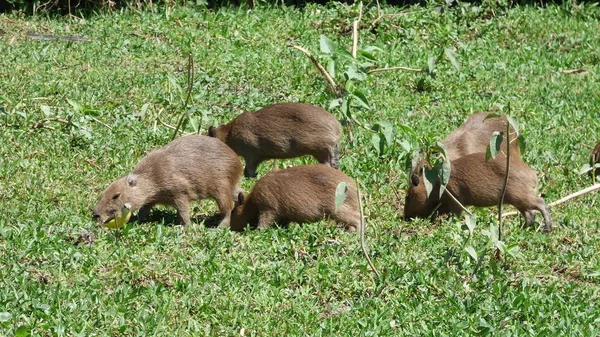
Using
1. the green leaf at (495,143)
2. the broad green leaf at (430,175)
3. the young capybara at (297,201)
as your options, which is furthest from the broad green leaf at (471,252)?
the young capybara at (297,201)

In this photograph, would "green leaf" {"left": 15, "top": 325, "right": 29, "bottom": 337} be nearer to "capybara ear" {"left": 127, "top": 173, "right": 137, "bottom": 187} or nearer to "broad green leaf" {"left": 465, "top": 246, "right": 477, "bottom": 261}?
"capybara ear" {"left": 127, "top": 173, "right": 137, "bottom": 187}

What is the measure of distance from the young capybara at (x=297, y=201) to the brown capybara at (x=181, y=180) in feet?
0.60

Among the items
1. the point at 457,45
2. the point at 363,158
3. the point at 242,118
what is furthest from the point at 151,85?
the point at 457,45

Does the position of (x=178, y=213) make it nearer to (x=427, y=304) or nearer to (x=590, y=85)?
(x=427, y=304)

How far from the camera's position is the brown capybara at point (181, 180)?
7559 mm

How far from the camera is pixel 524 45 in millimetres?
12859

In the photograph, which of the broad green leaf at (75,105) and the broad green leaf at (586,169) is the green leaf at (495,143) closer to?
the broad green leaf at (586,169)

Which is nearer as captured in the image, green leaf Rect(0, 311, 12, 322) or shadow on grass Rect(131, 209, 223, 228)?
green leaf Rect(0, 311, 12, 322)

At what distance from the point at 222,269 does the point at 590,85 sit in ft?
21.2

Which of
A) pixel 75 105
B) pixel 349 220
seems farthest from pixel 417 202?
pixel 75 105

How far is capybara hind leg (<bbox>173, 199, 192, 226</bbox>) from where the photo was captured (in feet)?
24.8

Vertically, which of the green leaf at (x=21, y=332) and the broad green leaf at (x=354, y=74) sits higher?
the broad green leaf at (x=354, y=74)

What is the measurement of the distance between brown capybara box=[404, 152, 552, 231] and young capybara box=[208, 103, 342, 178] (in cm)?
101

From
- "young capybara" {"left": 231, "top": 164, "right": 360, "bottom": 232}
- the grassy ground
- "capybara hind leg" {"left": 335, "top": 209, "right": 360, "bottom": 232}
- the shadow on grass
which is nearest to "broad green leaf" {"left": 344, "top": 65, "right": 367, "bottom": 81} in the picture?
"young capybara" {"left": 231, "top": 164, "right": 360, "bottom": 232}
